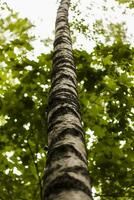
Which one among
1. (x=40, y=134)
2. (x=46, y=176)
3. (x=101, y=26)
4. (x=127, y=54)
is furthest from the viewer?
(x=101, y=26)

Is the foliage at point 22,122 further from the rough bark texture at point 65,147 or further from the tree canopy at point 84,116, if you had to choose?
the rough bark texture at point 65,147

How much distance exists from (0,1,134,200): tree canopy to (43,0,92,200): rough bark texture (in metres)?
1.12

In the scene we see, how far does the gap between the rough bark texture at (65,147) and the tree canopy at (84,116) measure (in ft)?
3.68

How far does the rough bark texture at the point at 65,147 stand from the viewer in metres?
1.38

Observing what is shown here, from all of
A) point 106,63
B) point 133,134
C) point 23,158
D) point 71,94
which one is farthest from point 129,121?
point 71,94

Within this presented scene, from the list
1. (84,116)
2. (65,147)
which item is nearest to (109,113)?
(84,116)

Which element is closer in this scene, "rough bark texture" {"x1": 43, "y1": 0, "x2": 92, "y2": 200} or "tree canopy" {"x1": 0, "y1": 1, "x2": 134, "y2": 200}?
"rough bark texture" {"x1": 43, "y1": 0, "x2": 92, "y2": 200}

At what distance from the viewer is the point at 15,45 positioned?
4.69 meters

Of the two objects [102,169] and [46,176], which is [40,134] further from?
[46,176]

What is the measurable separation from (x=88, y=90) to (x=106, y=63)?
1.83 feet

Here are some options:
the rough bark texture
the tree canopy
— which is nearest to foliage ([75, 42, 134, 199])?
the tree canopy

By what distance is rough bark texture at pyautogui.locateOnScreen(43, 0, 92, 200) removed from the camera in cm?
138

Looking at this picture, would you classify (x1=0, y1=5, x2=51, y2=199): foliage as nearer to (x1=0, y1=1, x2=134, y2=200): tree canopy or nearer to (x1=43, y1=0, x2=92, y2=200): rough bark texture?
(x1=0, y1=1, x2=134, y2=200): tree canopy

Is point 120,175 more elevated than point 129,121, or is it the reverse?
point 129,121
